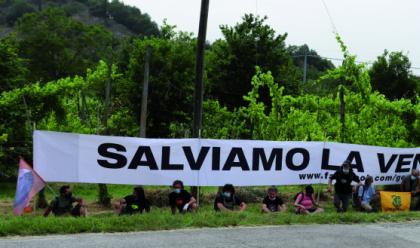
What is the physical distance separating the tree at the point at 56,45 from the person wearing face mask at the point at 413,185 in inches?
1621

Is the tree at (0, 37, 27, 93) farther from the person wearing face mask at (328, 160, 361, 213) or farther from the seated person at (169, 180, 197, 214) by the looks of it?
the person wearing face mask at (328, 160, 361, 213)

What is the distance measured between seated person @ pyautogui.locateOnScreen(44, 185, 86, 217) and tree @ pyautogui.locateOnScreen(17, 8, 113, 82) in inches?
1656

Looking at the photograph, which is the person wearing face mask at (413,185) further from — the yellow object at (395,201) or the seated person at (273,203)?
the seated person at (273,203)

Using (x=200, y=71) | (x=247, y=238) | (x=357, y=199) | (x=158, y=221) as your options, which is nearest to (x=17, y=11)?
(x=200, y=71)

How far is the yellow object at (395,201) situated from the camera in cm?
1402

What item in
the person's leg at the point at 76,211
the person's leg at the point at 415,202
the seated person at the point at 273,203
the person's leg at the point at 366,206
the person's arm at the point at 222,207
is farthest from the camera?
the person's leg at the point at 415,202

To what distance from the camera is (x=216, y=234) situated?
9.23 metres

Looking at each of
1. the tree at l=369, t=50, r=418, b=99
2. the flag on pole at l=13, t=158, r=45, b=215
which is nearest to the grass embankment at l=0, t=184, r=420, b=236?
the flag on pole at l=13, t=158, r=45, b=215

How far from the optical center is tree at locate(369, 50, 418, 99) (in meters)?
35.3

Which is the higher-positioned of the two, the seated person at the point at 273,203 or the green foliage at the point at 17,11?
the green foliage at the point at 17,11

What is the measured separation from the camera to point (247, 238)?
890 centimetres

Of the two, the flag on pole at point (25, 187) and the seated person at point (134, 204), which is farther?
the seated person at point (134, 204)

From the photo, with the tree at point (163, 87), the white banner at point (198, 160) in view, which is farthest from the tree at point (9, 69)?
the white banner at point (198, 160)

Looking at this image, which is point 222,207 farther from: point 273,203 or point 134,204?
point 134,204
